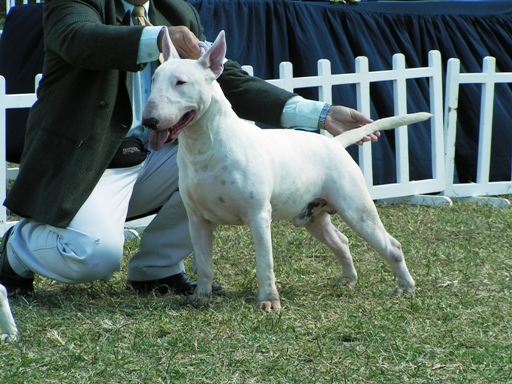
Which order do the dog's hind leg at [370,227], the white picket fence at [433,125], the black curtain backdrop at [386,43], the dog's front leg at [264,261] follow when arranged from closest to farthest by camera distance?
the dog's front leg at [264,261], the dog's hind leg at [370,227], the white picket fence at [433,125], the black curtain backdrop at [386,43]

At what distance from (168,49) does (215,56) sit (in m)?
0.18

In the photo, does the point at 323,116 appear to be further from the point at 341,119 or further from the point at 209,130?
the point at 209,130

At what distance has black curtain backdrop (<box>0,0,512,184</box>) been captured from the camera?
593 cm

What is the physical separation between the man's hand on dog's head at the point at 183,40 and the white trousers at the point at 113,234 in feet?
2.38

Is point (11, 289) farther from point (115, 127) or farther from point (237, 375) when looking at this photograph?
point (237, 375)

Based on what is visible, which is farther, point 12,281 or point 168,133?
point 12,281

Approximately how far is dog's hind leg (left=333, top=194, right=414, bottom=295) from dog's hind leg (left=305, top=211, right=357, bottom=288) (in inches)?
9.6

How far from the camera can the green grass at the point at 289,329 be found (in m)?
2.71

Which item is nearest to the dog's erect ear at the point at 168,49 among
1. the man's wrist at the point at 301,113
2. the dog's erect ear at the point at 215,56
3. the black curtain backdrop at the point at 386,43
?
the dog's erect ear at the point at 215,56

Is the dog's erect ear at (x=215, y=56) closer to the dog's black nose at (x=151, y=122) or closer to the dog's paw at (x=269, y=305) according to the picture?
the dog's black nose at (x=151, y=122)

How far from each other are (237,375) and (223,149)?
0.96 metres

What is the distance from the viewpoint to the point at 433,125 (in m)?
6.43

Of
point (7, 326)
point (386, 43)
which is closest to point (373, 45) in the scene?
point (386, 43)

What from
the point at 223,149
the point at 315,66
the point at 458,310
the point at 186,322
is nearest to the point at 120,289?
the point at 186,322
